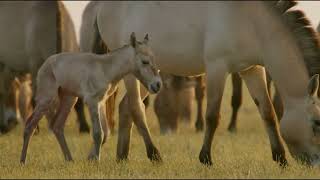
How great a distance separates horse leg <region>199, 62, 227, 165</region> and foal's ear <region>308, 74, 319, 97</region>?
94 cm

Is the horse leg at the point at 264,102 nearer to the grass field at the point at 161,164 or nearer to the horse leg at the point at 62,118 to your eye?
the grass field at the point at 161,164

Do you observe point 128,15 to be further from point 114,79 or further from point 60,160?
point 60,160

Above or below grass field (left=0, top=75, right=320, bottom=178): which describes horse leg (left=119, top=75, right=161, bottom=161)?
above

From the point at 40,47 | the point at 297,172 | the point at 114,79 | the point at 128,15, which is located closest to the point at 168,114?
the point at 40,47

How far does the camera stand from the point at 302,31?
7754 millimetres

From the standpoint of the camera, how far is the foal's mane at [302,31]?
7.66 metres

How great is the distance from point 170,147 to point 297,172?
386 centimetres

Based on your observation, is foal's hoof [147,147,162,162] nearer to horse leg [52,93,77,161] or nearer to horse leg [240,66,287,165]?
horse leg [52,93,77,161]

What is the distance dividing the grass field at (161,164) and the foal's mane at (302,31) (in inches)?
39.3

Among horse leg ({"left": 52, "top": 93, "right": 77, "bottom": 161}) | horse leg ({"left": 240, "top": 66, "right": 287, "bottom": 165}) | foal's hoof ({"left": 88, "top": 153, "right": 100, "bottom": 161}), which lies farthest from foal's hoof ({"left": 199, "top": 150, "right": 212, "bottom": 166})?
horse leg ({"left": 52, "top": 93, "right": 77, "bottom": 161})

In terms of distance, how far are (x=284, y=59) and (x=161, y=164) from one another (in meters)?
1.66

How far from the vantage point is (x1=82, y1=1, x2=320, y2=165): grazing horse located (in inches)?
303

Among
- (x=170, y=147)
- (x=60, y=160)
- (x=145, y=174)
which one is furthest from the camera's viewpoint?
(x=170, y=147)

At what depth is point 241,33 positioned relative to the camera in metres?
8.02
